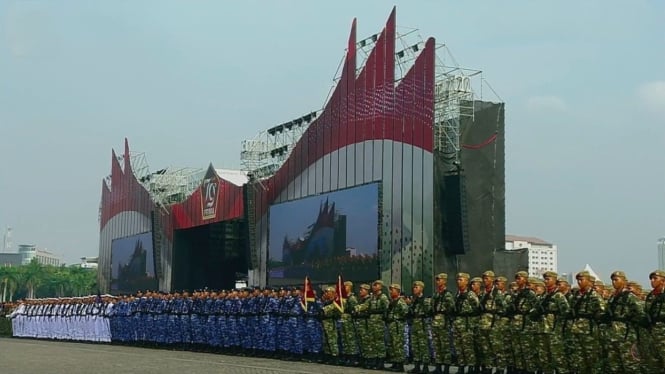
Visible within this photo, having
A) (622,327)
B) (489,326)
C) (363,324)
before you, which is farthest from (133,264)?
(622,327)

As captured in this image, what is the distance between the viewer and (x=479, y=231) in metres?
22.7

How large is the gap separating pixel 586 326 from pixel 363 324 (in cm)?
507

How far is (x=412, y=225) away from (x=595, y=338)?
11.5m

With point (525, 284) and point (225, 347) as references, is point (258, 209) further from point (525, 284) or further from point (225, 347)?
point (525, 284)

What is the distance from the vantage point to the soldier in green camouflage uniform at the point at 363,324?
14762 mm

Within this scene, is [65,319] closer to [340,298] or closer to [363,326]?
[340,298]

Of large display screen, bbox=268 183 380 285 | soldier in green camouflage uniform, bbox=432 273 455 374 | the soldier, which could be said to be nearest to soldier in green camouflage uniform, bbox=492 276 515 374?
soldier in green camouflage uniform, bbox=432 273 455 374

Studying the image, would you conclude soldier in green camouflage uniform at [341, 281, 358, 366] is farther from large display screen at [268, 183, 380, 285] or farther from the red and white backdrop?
large display screen at [268, 183, 380, 285]

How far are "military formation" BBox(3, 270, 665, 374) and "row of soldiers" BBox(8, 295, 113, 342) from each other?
4.80 meters

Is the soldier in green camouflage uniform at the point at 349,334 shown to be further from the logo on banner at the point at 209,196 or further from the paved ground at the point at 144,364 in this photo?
the logo on banner at the point at 209,196

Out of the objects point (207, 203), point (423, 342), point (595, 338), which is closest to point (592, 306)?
point (595, 338)

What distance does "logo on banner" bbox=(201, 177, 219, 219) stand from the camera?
33.0 meters

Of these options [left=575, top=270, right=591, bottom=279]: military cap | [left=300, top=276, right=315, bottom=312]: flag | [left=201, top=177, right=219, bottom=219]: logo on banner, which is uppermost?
[left=201, top=177, right=219, bottom=219]: logo on banner

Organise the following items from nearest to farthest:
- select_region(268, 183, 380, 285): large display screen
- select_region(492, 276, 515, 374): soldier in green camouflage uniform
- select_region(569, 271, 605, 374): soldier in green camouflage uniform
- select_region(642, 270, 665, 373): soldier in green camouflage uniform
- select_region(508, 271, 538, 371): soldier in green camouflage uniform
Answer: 1. select_region(642, 270, 665, 373): soldier in green camouflage uniform
2. select_region(569, 271, 605, 374): soldier in green camouflage uniform
3. select_region(508, 271, 538, 371): soldier in green camouflage uniform
4. select_region(492, 276, 515, 374): soldier in green camouflage uniform
5. select_region(268, 183, 380, 285): large display screen
